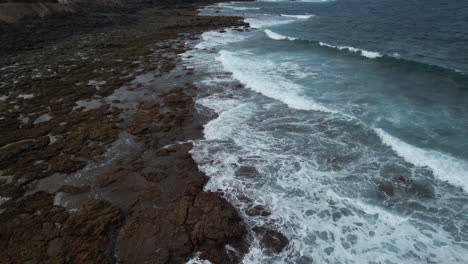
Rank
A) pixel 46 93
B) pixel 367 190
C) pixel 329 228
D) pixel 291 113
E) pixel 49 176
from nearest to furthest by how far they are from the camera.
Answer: pixel 329 228
pixel 367 190
pixel 49 176
pixel 291 113
pixel 46 93

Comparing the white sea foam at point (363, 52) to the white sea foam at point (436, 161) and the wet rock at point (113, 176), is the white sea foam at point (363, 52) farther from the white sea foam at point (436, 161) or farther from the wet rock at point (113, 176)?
the wet rock at point (113, 176)

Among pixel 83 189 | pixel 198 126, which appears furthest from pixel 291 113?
pixel 83 189

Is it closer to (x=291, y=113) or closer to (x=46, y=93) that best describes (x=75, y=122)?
(x=46, y=93)

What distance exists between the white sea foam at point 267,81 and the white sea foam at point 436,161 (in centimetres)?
426

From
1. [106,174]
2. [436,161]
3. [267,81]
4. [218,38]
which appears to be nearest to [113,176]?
[106,174]

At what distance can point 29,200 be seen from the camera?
32.6 ft

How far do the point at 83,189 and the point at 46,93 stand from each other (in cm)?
1336

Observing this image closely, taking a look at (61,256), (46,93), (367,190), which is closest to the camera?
(61,256)

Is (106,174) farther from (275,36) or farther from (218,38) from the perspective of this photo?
(275,36)

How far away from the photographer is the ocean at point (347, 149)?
8.16 m

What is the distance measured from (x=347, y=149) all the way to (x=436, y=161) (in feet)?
11.7

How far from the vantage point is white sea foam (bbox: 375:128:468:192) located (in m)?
10.1

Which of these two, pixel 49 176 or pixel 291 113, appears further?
pixel 291 113

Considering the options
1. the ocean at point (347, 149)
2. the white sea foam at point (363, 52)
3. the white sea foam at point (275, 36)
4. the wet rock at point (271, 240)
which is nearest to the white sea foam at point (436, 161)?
the ocean at point (347, 149)
